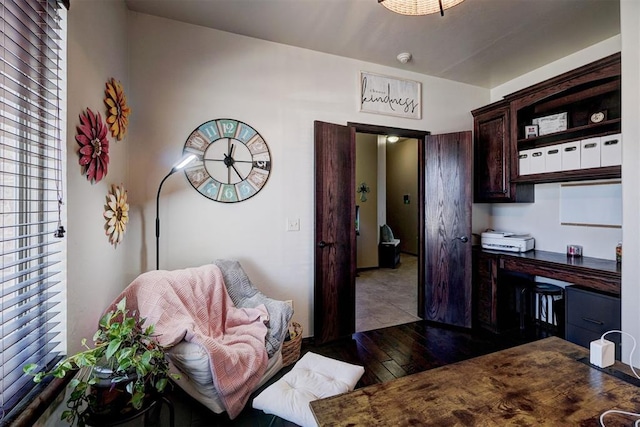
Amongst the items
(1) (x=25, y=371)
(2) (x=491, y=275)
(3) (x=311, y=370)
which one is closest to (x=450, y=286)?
(2) (x=491, y=275)

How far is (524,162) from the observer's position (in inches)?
110

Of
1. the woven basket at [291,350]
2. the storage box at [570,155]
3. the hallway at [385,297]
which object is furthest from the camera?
the hallway at [385,297]

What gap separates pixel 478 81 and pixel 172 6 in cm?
324

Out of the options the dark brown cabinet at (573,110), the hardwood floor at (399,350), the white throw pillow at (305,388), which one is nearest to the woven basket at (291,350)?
the hardwood floor at (399,350)

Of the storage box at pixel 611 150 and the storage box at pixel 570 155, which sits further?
the storage box at pixel 570 155

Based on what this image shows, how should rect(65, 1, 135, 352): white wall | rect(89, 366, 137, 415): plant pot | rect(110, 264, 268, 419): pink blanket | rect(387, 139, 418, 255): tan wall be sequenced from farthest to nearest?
rect(387, 139, 418, 255): tan wall < rect(110, 264, 268, 419): pink blanket < rect(65, 1, 135, 352): white wall < rect(89, 366, 137, 415): plant pot

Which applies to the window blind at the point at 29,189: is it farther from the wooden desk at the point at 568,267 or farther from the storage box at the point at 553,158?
the storage box at the point at 553,158

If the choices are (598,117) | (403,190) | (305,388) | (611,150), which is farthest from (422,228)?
(403,190)

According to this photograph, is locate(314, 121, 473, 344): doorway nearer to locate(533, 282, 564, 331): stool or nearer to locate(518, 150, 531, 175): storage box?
locate(518, 150, 531, 175): storage box

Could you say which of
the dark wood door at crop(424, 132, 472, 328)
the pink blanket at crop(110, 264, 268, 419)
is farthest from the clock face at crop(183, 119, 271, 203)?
the dark wood door at crop(424, 132, 472, 328)

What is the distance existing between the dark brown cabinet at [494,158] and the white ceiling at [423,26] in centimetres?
52

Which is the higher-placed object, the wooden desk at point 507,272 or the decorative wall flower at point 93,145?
the decorative wall flower at point 93,145

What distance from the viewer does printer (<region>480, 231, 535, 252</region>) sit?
2867 millimetres

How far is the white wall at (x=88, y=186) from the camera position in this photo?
1.29 m
